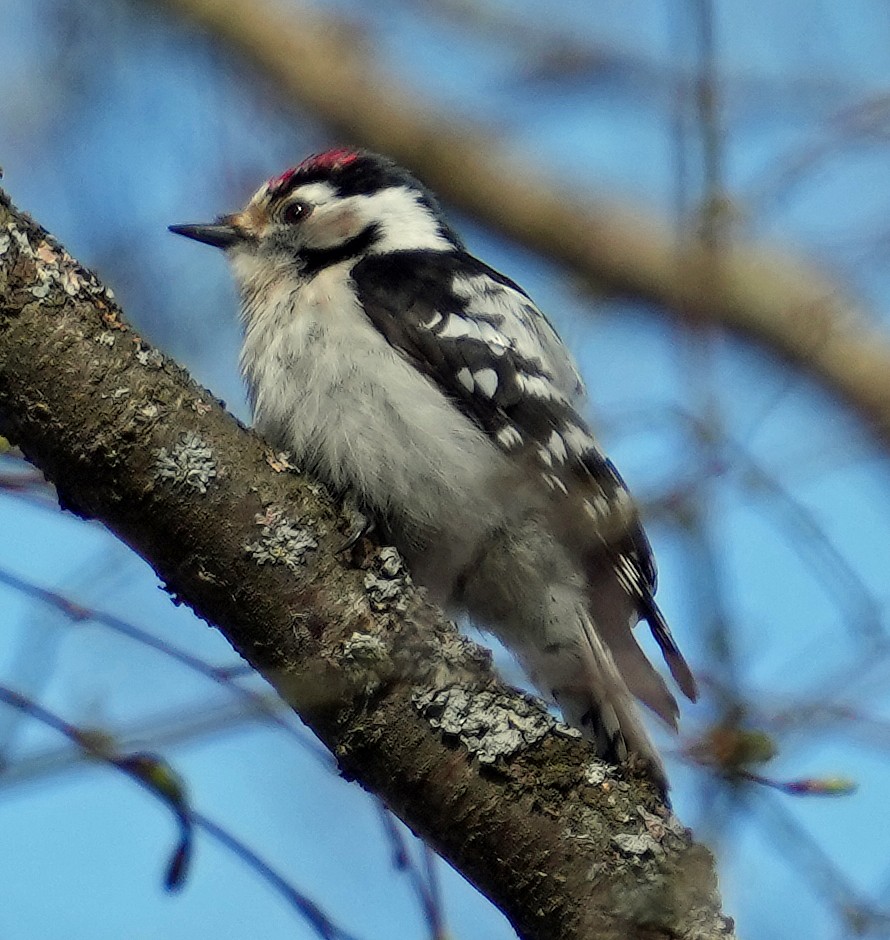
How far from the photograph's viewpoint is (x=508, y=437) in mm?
3787

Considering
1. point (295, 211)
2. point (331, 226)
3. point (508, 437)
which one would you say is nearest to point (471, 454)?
point (508, 437)

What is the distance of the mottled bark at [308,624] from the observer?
255cm

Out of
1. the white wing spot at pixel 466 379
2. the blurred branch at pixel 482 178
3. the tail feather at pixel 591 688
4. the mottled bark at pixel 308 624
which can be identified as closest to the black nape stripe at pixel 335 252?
the white wing spot at pixel 466 379

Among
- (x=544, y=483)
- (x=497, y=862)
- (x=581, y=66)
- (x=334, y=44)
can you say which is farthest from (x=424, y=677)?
(x=334, y=44)

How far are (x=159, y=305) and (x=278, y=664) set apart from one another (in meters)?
1.74

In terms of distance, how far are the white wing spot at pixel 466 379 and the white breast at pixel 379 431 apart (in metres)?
0.09

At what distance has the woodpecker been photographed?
3541mm

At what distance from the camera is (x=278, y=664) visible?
262 centimetres

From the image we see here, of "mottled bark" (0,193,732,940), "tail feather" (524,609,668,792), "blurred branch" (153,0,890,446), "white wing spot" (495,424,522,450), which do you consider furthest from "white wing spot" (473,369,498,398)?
"blurred branch" (153,0,890,446)

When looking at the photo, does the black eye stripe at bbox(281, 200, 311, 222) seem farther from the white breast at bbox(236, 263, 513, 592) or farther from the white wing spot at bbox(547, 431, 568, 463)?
the white wing spot at bbox(547, 431, 568, 463)

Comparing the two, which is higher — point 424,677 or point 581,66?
point 581,66

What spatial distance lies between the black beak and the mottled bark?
77.5 inches

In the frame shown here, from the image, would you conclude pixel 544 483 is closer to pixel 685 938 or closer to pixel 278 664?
pixel 278 664

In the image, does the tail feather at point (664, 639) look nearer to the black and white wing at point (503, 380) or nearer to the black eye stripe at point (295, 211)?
the black and white wing at point (503, 380)
